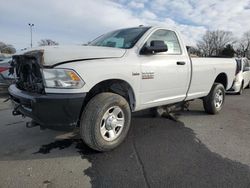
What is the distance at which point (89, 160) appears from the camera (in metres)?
3.50

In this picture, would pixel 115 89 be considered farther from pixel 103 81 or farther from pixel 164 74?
pixel 164 74

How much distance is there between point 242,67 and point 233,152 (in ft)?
25.2

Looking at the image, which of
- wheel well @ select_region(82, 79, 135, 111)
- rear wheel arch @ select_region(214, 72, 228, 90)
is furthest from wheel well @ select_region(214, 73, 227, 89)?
wheel well @ select_region(82, 79, 135, 111)

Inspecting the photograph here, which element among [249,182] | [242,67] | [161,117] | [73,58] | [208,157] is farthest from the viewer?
[242,67]

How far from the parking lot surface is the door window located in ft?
4.93

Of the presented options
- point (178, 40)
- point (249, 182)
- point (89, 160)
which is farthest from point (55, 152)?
point (178, 40)

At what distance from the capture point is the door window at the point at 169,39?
471cm

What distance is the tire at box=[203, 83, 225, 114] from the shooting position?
6.06 metres

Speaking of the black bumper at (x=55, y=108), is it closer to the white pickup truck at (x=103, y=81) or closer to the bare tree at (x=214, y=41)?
the white pickup truck at (x=103, y=81)

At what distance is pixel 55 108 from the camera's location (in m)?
3.19

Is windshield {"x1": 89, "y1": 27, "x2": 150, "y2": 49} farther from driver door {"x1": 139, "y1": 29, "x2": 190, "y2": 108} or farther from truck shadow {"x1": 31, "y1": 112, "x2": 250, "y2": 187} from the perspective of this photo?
truck shadow {"x1": 31, "y1": 112, "x2": 250, "y2": 187}

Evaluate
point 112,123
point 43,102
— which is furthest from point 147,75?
point 43,102

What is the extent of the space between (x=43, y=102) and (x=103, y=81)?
893 millimetres

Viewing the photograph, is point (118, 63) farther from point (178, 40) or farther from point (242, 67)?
point (242, 67)
